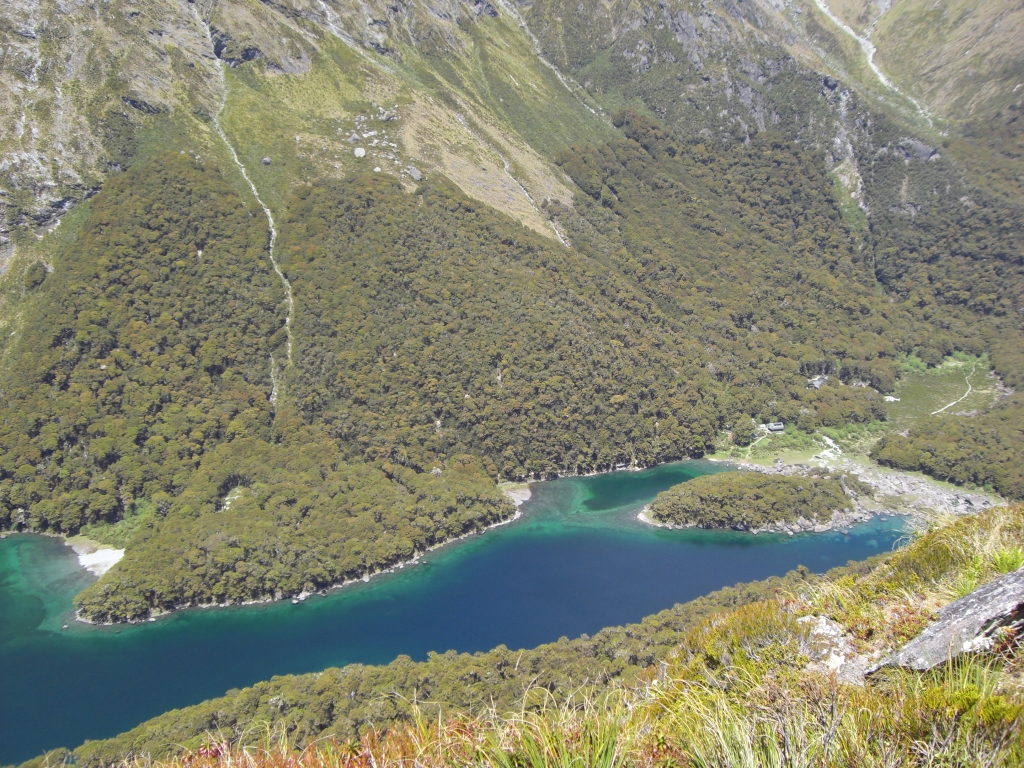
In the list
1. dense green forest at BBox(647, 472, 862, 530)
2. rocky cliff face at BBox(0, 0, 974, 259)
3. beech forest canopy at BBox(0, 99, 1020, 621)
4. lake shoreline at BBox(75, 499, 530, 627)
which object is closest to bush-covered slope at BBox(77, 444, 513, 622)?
beech forest canopy at BBox(0, 99, 1020, 621)

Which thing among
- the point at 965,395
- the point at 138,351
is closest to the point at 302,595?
the point at 138,351

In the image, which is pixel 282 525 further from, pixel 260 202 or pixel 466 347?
pixel 260 202

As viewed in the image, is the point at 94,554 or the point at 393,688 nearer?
the point at 393,688

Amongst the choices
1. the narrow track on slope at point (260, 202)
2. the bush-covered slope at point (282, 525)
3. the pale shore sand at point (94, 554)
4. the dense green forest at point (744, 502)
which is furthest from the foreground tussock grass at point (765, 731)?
the narrow track on slope at point (260, 202)

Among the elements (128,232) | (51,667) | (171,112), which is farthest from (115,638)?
(171,112)

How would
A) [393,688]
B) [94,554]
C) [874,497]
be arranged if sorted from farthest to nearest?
[874,497] < [94,554] < [393,688]

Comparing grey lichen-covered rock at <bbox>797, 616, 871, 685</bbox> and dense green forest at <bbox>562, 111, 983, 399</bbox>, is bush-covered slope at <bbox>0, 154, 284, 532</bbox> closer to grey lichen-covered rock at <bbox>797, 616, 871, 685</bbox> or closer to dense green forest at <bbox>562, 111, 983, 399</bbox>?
dense green forest at <bbox>562, 111, 983, 399</bbox>
